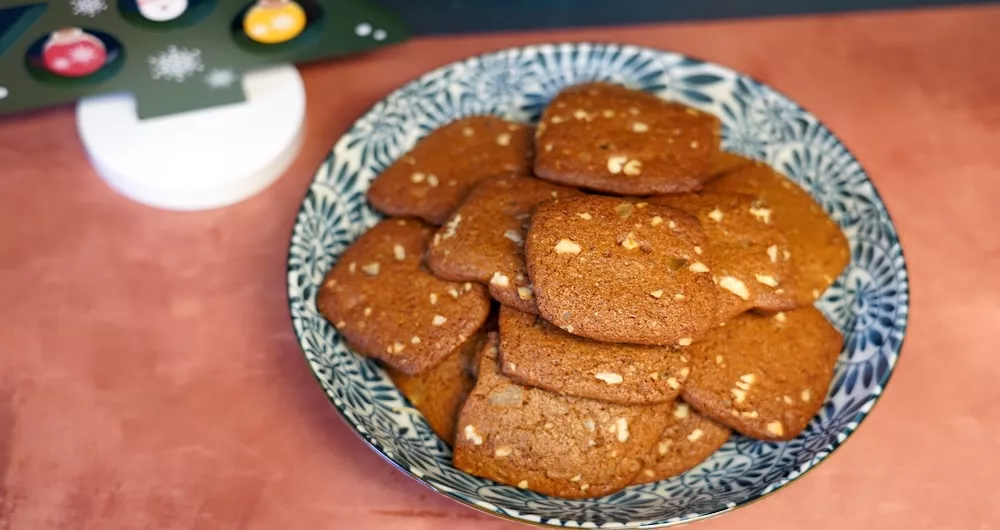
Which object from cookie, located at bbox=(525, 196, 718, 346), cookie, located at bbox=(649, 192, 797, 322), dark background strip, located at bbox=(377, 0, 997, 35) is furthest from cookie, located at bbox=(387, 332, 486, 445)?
dark background strip, located at bbox=(377, 0, 997, 35)

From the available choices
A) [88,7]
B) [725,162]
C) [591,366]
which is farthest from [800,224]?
[88,7]

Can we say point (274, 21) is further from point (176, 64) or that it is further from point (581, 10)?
point (581, 10)

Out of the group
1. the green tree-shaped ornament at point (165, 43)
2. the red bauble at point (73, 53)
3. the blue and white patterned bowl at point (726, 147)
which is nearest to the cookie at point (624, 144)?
the blue and white patterned bowl at point (726, 147)

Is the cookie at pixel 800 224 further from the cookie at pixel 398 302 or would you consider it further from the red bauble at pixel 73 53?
the red bauble at pixel 73 53

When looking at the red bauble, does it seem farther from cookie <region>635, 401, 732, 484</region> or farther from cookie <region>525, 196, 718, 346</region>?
cookie <region>635, 401, 732, 484</region>

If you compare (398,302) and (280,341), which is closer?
(398,302)

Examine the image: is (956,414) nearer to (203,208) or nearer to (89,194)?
(203,208)

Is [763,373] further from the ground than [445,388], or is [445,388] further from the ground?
[763,373]
